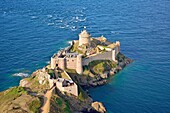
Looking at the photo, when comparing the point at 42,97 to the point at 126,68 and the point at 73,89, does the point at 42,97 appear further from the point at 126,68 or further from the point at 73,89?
the point at 126,68

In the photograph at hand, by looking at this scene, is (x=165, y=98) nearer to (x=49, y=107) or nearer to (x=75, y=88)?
(x=75, y=88)

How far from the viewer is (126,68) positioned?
525ft

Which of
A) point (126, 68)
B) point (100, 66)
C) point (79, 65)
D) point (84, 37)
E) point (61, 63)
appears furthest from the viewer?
point (126, 68)

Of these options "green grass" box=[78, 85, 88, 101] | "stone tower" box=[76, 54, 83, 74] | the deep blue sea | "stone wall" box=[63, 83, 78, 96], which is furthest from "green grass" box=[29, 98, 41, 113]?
"stone tower" box=[76, 54, 83, 74]

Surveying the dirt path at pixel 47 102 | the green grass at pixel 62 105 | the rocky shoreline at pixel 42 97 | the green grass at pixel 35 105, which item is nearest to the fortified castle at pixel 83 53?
the rocky shoreline at pixel 42 97

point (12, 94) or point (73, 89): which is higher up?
point (73, 89)

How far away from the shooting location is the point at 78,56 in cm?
14312

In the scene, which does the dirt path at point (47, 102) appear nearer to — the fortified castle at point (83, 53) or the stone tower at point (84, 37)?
the fortified castle at point (83, 53)

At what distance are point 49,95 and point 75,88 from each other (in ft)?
32.0

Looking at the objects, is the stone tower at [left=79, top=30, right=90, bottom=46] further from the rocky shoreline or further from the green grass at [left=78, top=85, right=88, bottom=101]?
the green grass at [left=78, top=85, right=88, bottom=101]

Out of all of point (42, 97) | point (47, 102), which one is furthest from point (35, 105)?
point (42, 97)

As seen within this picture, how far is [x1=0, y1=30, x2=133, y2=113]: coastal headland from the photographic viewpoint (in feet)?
393

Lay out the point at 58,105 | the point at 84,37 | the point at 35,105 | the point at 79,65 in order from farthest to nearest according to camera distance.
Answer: the point at 84,37, the point at 79,65, the point at 58,105, the point at 35,105

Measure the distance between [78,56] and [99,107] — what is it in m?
23.3
